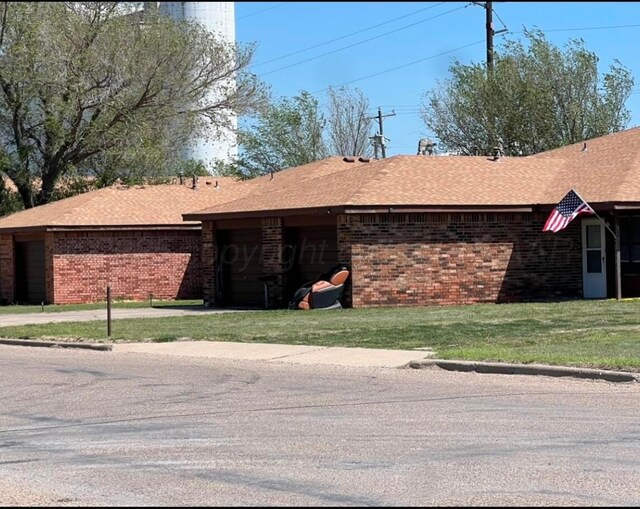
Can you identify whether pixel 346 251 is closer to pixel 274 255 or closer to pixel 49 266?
pixel 274 255

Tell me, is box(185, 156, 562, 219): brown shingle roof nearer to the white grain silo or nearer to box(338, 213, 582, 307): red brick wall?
box(338, 213, 582, 307): red brick wall

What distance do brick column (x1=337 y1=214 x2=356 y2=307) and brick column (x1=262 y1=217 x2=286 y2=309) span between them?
7.57ft

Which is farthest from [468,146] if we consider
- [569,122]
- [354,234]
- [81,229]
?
[354,234]

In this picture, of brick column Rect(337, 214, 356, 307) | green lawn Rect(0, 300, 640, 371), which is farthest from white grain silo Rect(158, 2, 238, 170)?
green lawn Rect(0, 300, 640, 371)

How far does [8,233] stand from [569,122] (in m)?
24.6

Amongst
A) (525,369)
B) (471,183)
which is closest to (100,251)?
(471,183)

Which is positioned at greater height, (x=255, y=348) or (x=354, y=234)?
(x=354, y=234)

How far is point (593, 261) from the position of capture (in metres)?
31.0

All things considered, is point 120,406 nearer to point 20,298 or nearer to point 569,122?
point 20,298

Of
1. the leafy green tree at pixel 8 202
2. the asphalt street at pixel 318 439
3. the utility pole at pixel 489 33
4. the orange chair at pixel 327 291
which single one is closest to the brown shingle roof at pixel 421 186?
the orange chair at pixel 327 291

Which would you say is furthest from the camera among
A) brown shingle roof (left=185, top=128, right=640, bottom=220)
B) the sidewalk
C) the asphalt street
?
brown shingle roof (left=185, top=128, right=640, bottom=220)

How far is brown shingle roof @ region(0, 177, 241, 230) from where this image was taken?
125 feet

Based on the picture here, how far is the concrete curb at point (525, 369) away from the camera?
46.8 ft

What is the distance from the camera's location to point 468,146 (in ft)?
168
